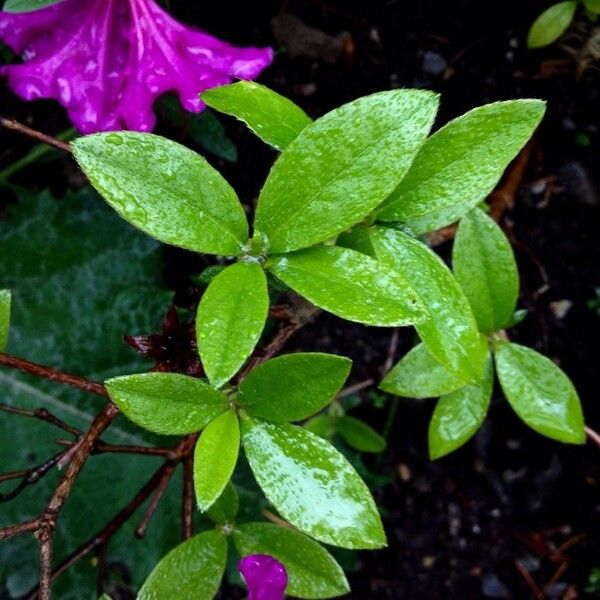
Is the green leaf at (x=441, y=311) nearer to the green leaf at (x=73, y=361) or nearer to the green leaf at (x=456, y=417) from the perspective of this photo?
the green leaf at (x=456, y=417)

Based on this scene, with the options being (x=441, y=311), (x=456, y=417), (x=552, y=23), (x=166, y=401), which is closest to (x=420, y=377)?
(x=456, y=417)

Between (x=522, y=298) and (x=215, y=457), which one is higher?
(x=215, y=457)

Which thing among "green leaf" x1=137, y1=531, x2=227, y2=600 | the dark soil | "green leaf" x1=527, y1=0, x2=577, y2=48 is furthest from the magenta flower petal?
"green leaf" x1=527, y1=0, x2=577, y2=48

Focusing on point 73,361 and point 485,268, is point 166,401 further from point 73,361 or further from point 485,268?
point 73,361

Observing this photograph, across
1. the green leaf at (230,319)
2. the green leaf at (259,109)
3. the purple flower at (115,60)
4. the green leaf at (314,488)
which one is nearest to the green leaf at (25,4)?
the purple flower at (115,60)

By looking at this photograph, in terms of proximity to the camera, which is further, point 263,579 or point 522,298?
point 522,298

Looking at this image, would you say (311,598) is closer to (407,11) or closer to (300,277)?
(300,277)

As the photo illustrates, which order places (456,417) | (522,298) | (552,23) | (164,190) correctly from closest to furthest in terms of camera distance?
(164,190), (456,417), (552,23), (522,298)
